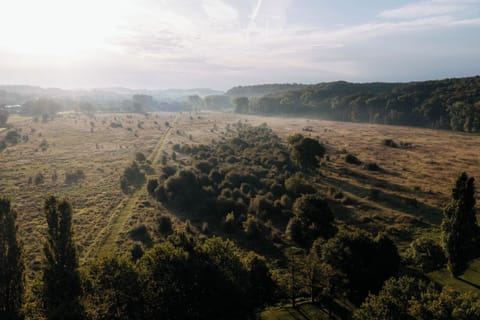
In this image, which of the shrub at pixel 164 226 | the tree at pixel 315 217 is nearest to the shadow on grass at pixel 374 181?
the tree at pixel 315 217

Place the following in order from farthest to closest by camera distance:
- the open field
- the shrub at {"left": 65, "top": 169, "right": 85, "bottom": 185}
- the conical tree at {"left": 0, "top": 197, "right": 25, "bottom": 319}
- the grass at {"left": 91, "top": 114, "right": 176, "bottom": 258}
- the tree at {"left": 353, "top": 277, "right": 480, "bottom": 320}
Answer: the shrub at {"left": 65, "top": 169, "right": 85, "bottom": 185}
the open field
the grass at {"left": 91, "top": 114, "right": 176, "bottom": 258}
the conical tree at {"left": 0, "top": 197, "right": 25, "bottom": 319}
the tree at {"left": 353, "top": 277, "right": 480, "bottom": 320}

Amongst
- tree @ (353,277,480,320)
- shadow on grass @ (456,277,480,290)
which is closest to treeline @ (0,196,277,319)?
tree @ (353,277,480,320)

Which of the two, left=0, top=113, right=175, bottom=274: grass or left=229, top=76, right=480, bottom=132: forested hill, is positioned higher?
left=229, top=76, right=480, bottom=132: forested hill

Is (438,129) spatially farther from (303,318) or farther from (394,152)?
(303,318)

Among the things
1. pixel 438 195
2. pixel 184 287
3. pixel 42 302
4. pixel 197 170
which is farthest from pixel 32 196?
pixel 438 195

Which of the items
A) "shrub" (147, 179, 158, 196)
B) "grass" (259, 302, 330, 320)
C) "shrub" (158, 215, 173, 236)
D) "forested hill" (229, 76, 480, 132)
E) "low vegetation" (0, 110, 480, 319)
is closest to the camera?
"low vegetation" (0, 110, 480, 319)

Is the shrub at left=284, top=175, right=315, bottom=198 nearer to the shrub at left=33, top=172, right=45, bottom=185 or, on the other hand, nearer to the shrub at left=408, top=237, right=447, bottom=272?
the shrub at left=408, top=237, right=447, bottom=272

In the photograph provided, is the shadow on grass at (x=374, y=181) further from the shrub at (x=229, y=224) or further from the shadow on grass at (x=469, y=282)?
the shrub at (x=229, y=224)
